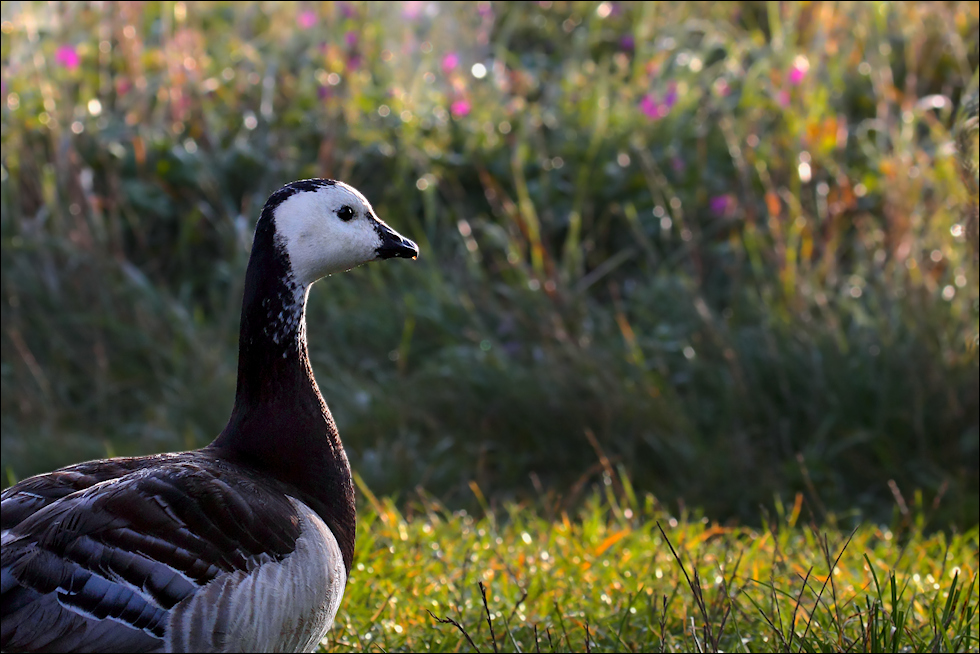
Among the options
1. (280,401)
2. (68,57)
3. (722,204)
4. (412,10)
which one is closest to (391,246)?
(280,401)

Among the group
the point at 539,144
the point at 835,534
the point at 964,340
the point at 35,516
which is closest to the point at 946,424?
the point at 964,340

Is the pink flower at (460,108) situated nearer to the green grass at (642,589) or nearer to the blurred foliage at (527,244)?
the blurred foliage at (527,244)

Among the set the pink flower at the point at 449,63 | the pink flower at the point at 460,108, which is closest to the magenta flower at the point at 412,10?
the pink flower at the point at 449,63

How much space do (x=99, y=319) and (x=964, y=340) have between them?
3.98 metres

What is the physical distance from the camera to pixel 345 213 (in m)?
2.86

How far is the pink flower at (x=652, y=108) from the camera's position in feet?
21.4

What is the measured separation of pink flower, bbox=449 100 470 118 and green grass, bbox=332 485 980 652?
10.0 ft

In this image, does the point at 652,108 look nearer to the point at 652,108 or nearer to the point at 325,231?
the point at 652,108

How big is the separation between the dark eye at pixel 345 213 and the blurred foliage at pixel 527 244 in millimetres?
1353

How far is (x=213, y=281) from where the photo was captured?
235 inches

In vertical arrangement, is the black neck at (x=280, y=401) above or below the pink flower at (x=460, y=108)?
below

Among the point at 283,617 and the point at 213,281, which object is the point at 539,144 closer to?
the point at 213,281

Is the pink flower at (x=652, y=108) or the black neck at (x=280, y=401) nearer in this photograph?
the black neck at (x=280, y=401)

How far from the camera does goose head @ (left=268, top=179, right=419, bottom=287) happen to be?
276 centimetres
